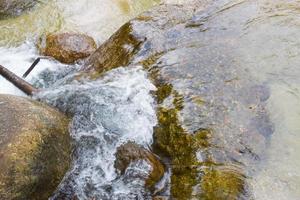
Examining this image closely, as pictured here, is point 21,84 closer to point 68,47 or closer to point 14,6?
point 68,47

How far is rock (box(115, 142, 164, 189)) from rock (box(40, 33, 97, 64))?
148 inches

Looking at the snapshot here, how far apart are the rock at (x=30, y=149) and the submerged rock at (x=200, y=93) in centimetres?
112

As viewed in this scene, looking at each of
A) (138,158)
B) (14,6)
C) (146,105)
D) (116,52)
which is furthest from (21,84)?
(14,6)

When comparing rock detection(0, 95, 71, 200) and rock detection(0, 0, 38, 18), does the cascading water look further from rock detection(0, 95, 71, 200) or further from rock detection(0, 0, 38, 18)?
rock detection(0, 0, 38, 18)

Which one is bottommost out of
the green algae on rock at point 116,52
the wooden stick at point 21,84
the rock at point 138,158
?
the rock at point 138,158

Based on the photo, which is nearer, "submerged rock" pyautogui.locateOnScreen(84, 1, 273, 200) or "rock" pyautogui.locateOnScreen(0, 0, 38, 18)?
"submerged rock" pyautogui.locateOnScreen(84, 1, 273, 200)

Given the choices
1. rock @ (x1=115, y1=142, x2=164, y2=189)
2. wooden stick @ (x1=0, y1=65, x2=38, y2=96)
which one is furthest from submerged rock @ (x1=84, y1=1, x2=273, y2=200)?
wooden stick @ (x1=0, y1=65, x2=38, y2=96)

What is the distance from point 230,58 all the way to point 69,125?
7.67ft

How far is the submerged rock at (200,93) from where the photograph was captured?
4285mm

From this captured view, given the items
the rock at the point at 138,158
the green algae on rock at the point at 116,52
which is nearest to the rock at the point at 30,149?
the rock at the point at 138,158

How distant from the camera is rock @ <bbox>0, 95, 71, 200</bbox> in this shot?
13.1ft

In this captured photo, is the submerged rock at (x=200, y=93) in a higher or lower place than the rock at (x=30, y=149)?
lower

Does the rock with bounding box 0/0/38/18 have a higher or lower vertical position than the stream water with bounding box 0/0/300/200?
higher

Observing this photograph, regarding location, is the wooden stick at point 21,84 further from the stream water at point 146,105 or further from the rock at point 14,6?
the rock at point 14,6
